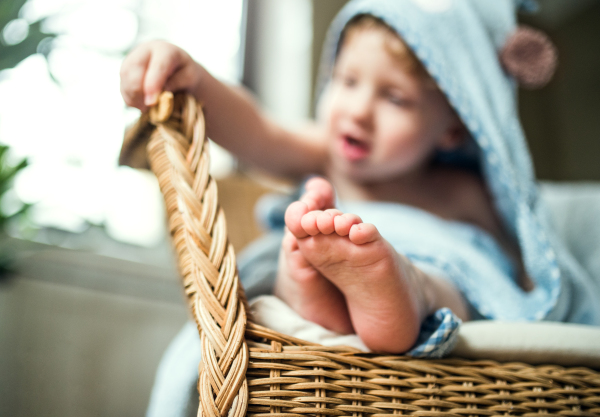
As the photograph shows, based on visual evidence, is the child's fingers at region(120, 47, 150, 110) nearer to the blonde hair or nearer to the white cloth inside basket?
the white cloth inside basket

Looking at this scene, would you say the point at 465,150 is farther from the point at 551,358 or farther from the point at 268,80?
the point at 268,80

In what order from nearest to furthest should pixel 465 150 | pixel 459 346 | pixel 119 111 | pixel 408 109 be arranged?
pixel 459 346
pixel 408 109
pixel 465 150
pixel 119 111

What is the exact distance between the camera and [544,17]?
242 cm

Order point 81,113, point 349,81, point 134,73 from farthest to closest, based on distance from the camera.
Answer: point 81,113
point 349,81
point 134,73

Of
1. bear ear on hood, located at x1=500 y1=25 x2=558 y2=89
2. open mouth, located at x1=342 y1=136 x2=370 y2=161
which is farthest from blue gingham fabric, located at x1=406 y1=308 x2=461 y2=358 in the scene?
bear ear on hood, located at x1=500 y1=25 x2=558 y2=89

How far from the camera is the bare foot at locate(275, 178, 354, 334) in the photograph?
40cm

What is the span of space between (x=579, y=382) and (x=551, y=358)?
0.10 ft

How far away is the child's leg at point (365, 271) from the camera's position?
0.34 m

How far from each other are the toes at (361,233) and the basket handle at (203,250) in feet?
0.34

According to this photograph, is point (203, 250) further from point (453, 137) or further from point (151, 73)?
point (453, 137)

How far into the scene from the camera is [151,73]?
424 mm

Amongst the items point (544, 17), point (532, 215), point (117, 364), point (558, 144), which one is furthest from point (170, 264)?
point (544, 17)

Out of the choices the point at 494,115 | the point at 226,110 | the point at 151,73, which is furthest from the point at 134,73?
the point at 494,115

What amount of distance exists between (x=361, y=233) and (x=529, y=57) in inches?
24.4
